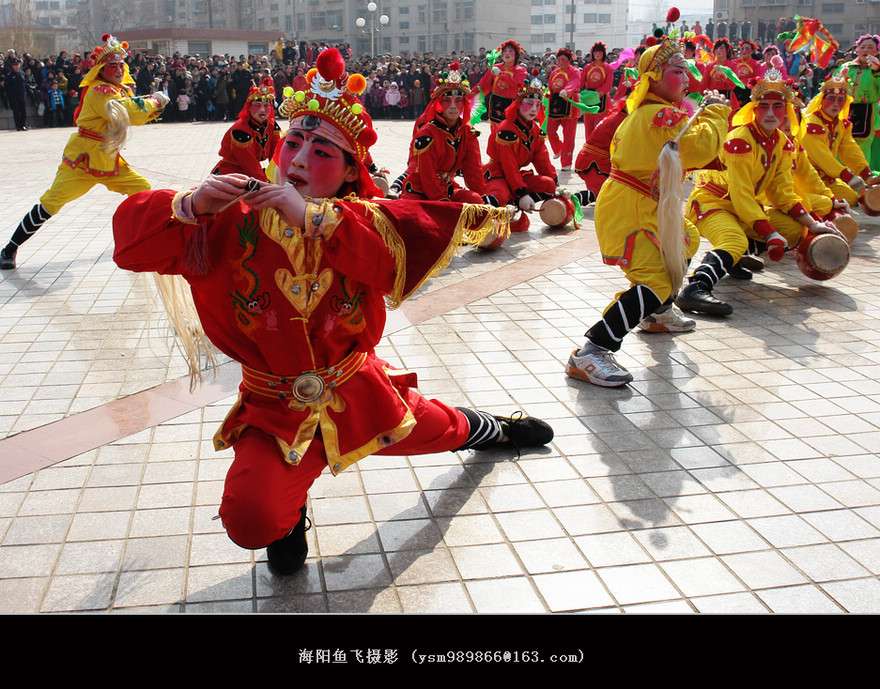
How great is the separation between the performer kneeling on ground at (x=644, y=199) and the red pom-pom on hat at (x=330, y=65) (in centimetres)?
229

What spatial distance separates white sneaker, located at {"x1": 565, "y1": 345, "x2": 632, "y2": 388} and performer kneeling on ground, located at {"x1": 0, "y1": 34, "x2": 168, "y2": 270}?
453cm

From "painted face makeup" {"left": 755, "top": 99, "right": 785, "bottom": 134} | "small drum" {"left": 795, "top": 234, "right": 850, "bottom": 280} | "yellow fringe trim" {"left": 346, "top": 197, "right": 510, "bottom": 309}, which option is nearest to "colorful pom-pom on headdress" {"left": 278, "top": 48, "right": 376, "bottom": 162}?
"yellow fringe trim" {"left": 346, "top": 197, "right": 510, "bottom": 309}

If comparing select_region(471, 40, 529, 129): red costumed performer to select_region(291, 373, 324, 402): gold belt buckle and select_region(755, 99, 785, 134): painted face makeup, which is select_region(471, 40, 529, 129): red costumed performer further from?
select_region(291, 373, 324, 402): gold belt buckle

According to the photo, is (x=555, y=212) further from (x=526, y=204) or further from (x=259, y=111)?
(x=259, y=111)

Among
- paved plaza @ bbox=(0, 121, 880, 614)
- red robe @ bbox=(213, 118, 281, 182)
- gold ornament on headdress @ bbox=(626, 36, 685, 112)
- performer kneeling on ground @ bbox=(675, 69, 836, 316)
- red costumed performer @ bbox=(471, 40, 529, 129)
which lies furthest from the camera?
red costumed performer @ bbox=(471, 40, 529, 129)

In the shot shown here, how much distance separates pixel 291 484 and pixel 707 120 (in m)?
3.17

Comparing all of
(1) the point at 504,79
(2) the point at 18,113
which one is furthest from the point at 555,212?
(2) the point at 18,113

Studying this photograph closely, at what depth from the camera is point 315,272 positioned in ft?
8.32

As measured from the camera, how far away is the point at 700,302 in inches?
228

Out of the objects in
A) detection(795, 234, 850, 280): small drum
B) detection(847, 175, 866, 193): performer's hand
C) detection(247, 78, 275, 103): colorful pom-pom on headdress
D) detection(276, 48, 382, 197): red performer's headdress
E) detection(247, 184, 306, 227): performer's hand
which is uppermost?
detection(247, 78, 275, 103): colorful pom-pom on headdress

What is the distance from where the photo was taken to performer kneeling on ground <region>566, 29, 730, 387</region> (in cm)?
446

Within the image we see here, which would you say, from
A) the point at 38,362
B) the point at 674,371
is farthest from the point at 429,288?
the point at 38,362

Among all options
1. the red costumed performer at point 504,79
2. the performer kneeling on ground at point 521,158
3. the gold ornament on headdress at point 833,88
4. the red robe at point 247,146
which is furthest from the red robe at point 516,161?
the red costumed performer at point 504,79

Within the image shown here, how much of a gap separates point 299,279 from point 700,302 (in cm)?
399
